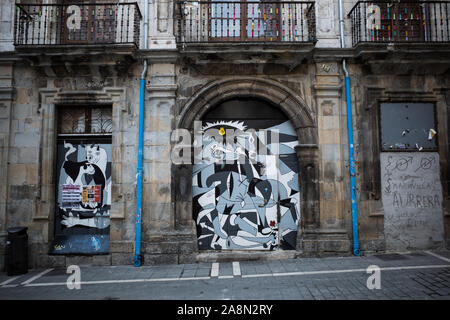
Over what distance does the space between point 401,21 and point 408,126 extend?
2.79 meters

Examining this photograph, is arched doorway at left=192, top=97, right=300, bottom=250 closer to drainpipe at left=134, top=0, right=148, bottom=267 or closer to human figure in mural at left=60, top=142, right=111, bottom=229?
drainpipe at left=134, top=0, right=148, bottom=267

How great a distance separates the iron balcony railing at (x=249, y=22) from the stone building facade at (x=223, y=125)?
0.14ft

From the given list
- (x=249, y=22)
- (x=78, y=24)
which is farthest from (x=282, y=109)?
(x=78, y=24)

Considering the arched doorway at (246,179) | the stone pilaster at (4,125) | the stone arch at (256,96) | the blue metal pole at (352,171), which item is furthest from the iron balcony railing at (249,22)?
the stone pilaster at (4,125)

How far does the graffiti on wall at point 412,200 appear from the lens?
7020 millimetres

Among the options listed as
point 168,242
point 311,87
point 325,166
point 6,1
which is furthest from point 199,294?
point 6,1

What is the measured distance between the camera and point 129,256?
6.74 meters

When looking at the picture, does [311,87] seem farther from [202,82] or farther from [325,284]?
[325,284]

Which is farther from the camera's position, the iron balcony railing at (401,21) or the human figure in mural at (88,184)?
the iron balcony railing at (401,21)

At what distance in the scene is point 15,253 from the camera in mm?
6355

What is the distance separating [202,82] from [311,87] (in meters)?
2.76

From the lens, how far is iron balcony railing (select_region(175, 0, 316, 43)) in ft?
23.9
